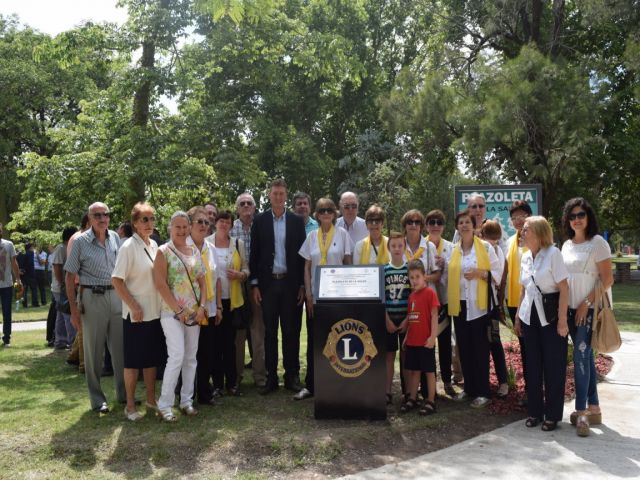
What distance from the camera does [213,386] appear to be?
250 inches

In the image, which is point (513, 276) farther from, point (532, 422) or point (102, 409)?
point (102, 409)

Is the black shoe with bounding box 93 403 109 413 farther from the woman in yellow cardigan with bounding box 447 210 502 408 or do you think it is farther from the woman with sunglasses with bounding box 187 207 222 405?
the woman in yellow cardigan with bounding box 447 210 502 408

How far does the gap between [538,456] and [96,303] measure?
419 cm

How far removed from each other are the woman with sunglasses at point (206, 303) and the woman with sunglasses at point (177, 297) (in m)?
0.19

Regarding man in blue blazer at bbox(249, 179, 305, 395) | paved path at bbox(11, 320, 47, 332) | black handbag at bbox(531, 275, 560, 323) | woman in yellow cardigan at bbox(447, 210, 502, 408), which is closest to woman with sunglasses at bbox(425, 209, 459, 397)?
woman in yellow cardigan at bbox(447, 210, 502, 408)

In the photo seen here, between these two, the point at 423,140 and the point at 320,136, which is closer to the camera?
the point at 423,140

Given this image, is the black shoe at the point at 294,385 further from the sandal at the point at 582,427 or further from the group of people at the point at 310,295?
the sandal at the point at 582,427

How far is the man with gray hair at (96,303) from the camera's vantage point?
227 inches

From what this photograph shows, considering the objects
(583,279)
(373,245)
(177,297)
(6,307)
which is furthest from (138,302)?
(6,307)

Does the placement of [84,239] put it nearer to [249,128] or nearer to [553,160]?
[553,160]

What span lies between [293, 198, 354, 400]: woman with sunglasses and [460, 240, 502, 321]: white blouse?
1.16 m

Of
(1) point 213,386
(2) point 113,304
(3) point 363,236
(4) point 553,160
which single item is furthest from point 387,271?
(4) point 553,160

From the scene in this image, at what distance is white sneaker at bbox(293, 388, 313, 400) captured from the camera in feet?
19.9

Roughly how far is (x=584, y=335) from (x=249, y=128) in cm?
2219
